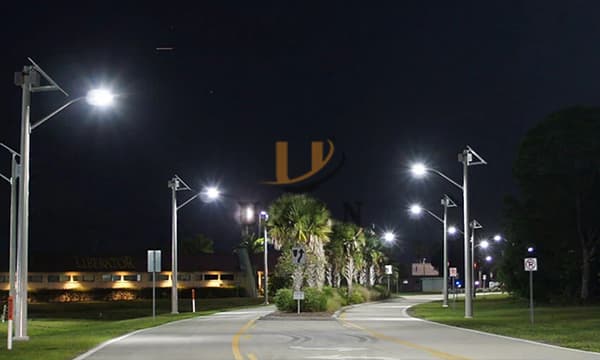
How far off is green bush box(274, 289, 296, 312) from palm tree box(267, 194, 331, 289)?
67.4 inches

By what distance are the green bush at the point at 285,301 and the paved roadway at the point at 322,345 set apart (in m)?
12.2

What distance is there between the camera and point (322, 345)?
23.8 meters

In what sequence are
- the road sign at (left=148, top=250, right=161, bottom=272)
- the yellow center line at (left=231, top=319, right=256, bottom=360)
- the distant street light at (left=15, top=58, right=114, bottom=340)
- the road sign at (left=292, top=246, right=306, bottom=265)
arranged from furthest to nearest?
the road sign at (left=292, top=246, right=306, bottom=265)
the road sign at (left=148, top=250, right=161, bottom=272)
the distant street light at (left=15, top=58, right=114, bottom=340)
the yellow center line at (left=231, top=319, right=256, bottom=360)

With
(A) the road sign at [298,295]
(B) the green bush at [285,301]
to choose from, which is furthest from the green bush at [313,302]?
(A) the road sign at [298,295]

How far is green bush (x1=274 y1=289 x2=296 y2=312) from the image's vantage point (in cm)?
4575

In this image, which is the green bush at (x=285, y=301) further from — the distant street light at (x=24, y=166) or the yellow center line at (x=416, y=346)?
the distant street light at (x=24, y=166)

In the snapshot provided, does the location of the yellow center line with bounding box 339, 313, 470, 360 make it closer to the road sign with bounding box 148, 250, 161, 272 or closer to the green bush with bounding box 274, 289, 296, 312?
the road sign with bounding box 148, 250, 161, 272

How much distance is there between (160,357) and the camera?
2027cm

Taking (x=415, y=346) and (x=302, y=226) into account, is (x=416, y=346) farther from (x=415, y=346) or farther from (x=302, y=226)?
(x=302, y=226)

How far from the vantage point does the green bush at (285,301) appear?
4575 centimetres

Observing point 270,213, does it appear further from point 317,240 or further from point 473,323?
point 473,323

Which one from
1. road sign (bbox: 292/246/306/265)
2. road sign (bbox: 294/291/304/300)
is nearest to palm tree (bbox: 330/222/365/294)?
road sign (bbox: 294/291/304/300)

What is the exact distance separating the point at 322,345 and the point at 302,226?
2436 cm

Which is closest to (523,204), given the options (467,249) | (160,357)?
(467,249)
